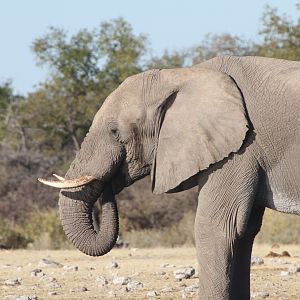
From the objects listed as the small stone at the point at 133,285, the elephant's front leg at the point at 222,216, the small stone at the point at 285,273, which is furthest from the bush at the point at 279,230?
the elephant's front leg at the point at 222,216

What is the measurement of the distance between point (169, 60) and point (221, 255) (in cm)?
3028

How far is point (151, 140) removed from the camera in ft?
29.8

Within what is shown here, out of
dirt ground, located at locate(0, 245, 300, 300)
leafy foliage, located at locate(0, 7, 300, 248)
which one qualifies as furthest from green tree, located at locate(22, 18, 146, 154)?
dirt ground, located at locate(0, 245, 300, 300)

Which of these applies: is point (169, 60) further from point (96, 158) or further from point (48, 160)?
point (96, 158)

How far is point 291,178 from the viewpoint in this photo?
347 inches

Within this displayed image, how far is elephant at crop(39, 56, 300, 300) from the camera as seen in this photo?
8.77m

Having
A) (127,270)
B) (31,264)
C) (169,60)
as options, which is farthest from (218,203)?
(169,60)

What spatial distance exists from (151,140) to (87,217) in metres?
0.78

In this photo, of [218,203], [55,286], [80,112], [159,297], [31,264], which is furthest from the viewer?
[80,112]

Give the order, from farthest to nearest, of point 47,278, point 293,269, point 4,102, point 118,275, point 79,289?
point 4,102 < point 118,275 < point 293,269 < point 47,278 < point 79,289

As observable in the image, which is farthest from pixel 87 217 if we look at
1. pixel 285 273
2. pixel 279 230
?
pixel 279 230

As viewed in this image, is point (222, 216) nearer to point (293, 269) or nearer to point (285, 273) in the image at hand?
point (285, 273)

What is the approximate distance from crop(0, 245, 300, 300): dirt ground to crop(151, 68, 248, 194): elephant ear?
3.11m

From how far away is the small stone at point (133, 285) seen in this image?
12.6 m
